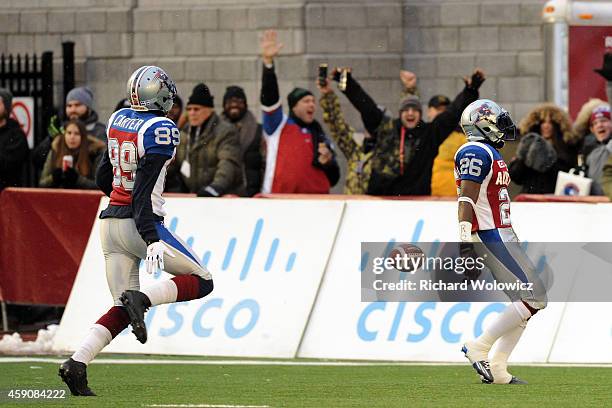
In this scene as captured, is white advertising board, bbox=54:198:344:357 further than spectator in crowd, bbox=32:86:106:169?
No

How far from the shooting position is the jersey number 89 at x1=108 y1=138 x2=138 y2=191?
10602 mm

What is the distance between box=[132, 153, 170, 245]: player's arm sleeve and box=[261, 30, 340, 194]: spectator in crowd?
6.20 meters

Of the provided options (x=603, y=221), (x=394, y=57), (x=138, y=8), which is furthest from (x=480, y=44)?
(x=603, y=221)

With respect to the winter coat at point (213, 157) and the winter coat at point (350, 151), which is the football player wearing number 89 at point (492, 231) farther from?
the winter coat at point (213, 157)

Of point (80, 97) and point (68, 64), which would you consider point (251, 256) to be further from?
point (68, 64)

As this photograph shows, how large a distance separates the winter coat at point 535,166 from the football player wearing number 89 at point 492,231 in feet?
13.1

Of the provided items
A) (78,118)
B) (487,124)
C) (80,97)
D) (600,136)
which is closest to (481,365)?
(487,124)

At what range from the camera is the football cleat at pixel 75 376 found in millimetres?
10398

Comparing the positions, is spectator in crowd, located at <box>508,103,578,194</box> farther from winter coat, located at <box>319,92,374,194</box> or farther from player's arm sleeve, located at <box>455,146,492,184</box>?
player's arm sleeve, located at <box>455,146,492,184</box>

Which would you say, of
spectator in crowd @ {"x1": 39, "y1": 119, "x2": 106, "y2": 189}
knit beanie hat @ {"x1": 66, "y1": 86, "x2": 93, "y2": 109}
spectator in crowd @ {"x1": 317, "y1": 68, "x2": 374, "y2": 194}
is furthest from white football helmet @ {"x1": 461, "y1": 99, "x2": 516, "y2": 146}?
knit beanie hat @ {"x1": 66, "y1": 86, "x2": 93, "y2": 109}

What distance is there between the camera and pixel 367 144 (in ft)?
54.9

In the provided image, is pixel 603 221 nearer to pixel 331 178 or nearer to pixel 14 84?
pixel 331 178

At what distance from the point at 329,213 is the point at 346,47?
8.12 meters
